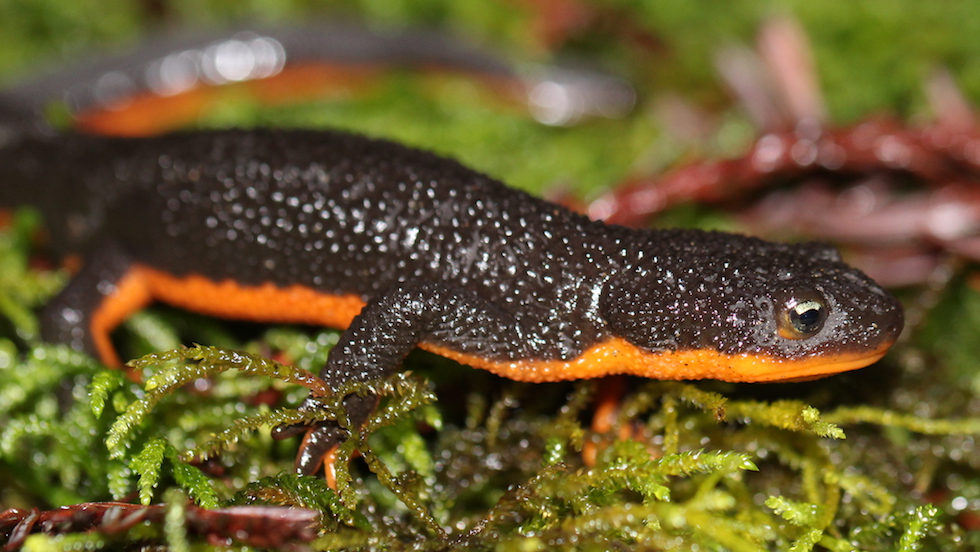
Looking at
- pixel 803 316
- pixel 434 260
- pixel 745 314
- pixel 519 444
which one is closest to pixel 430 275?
pixel 434 260

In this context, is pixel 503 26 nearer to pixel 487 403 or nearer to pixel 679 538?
pixel 487 403

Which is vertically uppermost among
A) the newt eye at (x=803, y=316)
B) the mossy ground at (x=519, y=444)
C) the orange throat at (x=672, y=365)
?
the newt eye at (x=803, y=316)

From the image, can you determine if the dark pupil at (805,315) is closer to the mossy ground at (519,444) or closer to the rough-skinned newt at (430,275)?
the rough-skinned newt at (430,275)

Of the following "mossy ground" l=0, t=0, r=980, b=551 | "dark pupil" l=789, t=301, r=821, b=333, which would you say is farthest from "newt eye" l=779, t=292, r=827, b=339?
"mossy ground" l=0, t=0, r=980, b=551

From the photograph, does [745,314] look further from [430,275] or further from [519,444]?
[430,275]

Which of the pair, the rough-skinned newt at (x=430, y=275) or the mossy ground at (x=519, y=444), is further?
the rough-skinned newt at (x=430, y=275)

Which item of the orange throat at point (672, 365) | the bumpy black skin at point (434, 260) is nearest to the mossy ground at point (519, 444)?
the orange throat at point (672, 365)
